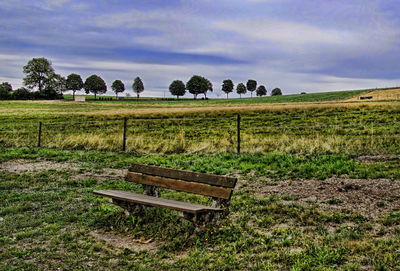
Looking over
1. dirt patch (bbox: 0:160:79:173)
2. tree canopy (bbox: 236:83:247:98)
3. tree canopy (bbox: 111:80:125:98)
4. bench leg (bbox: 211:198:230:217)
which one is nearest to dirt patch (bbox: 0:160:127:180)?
dirt patch (bbox: 0:160:79:173)

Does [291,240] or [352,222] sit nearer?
[291,240]

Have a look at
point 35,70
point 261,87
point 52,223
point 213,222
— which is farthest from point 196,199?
point 261,87

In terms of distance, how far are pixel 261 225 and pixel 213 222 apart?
29.1 inches

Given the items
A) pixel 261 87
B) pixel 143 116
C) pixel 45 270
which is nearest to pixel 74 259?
pixel 45 270

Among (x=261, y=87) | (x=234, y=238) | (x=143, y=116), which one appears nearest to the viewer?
(x=234, y=238)

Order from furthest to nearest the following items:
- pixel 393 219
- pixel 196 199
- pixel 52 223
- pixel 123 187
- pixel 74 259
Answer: pixel 123 187, pixel 196 199, pixel 52 223, pixel 393 219, pixel 74 259

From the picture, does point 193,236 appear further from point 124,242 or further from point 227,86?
point 227,86

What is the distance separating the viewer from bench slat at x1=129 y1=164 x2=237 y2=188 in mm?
5691

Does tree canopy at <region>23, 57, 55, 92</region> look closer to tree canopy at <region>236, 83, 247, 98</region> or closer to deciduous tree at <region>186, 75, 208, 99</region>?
deciduous tree at <region>186, 75, 208, 99</region>

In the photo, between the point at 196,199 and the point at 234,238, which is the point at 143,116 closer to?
the point at 196,199

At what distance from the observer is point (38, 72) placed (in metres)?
95.0

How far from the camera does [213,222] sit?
5.67 meters

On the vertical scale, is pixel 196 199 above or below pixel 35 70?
below

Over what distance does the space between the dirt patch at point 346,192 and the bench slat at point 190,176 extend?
6.62ft
